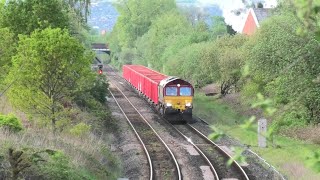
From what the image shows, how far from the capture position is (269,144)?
1677 cm

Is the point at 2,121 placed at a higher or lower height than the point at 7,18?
lower

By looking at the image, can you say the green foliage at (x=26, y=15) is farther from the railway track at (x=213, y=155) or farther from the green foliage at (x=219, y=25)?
the green foliage at (x=219, y=25)

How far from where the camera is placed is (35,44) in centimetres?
1880

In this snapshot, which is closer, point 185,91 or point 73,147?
point 73,147

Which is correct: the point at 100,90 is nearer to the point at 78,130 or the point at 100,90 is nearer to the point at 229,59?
the point at 229,59

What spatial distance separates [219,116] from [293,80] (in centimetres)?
972

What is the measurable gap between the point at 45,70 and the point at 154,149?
6.18 metres

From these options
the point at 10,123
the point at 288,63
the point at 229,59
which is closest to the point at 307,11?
the point at 10,123

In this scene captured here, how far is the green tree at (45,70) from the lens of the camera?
62.2ft

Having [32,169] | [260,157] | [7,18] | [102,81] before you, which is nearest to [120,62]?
[102,81]

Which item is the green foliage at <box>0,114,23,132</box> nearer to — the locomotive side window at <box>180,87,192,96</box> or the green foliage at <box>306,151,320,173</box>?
the green foliage at <box>306,151,320,173</box>

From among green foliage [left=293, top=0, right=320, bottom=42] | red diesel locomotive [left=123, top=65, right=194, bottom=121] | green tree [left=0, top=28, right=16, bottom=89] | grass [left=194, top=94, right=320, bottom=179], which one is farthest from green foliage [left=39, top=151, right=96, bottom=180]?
red diesel locomotive [left=123, top=65, right=194, bottom=121]

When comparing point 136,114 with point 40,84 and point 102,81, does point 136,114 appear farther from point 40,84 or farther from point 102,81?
point 40,84

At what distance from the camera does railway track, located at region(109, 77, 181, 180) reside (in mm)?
18531
